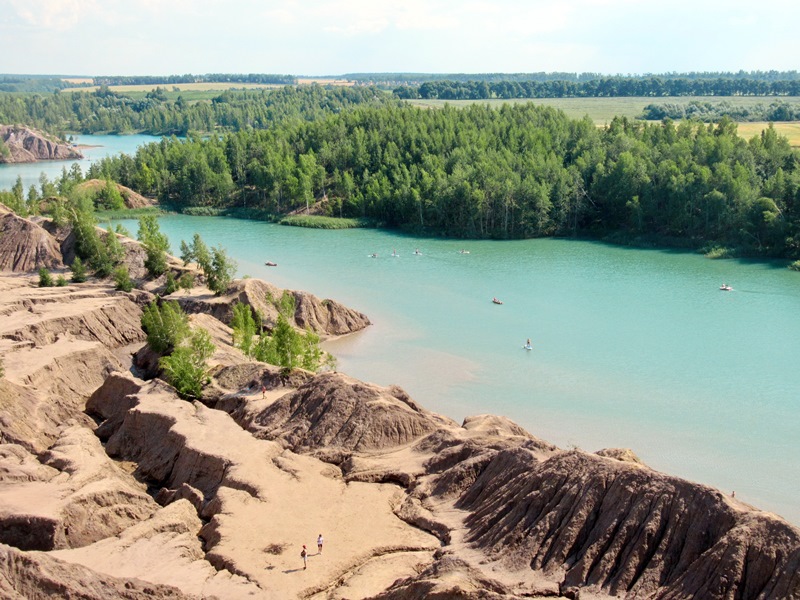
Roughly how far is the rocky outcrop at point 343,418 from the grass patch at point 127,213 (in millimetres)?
64437

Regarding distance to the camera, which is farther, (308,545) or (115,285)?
(115,285)

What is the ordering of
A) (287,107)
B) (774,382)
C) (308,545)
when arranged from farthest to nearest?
1. (287,107)
2. (774,382)
3. (308,545)

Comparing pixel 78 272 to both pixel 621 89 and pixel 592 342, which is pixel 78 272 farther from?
pixel 621 89

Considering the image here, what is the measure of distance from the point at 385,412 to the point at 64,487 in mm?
11571

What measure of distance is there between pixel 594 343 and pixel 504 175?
1489 inches

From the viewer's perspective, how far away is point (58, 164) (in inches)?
6196

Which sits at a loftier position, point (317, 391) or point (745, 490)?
point (317, 391)

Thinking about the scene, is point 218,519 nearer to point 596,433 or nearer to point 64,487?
point 64,487

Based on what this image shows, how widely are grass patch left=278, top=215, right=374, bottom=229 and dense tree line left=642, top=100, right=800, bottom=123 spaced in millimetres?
50269

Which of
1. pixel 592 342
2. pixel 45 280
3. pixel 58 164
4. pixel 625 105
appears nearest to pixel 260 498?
pixel 592 342

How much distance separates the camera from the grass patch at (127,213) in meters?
98.5

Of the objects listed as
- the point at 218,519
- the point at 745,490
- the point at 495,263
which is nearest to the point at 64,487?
the point at 218,519

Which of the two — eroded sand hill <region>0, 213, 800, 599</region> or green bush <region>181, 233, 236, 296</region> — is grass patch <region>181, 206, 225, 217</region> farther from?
eroded sand hill <region>0, 213, 800, 599</region>

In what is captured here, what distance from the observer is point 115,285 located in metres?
59.9
